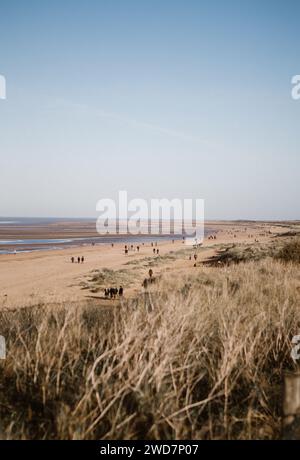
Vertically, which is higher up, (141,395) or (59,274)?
(141,395)

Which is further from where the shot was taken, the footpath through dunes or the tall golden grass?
the footpath through dunes

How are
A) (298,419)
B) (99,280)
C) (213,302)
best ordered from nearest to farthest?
(298,419)
(213,302)
(99,280)

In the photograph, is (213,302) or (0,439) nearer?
(0,439)

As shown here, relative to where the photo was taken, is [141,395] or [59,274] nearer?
[141,395]

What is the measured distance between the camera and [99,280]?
20.6 m

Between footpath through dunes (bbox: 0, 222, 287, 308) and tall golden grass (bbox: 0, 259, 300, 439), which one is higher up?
tall golden grass (bbox: 0, 259, 300, 439)

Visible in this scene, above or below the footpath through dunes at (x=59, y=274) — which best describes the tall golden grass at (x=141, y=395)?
above

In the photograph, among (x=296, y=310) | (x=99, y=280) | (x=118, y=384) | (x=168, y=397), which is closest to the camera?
(x=168, y=397)

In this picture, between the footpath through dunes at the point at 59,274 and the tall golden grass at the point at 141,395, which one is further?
the footpath through dunes at the point at 59,274
